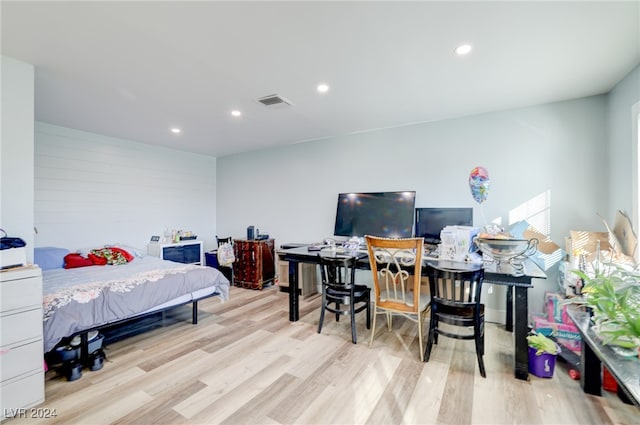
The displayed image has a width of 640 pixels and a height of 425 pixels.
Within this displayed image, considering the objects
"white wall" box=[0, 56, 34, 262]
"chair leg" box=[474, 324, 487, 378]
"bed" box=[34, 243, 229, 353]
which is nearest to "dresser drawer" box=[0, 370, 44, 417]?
"bed" box=[34, 243, 229, 353]

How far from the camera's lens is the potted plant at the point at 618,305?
Result: 57.4 inches

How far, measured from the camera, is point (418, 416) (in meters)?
1.74

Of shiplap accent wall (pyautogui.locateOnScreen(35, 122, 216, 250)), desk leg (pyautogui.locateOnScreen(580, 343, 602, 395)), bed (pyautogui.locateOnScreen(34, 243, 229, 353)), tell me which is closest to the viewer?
desk leg (pyautogui.locateOnScreen(580, 343, 602, 395))

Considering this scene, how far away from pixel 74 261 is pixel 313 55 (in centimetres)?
382

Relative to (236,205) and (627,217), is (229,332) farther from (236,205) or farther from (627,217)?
(627,217)

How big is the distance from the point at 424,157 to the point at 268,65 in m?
2.41

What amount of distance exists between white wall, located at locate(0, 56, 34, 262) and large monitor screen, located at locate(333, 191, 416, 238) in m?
3.31

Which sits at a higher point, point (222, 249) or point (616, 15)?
point (616, 15)

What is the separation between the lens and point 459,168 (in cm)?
357

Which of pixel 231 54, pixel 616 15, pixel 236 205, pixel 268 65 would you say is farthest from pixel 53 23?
pixel 236 205

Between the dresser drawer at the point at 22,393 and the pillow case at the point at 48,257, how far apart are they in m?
2.05

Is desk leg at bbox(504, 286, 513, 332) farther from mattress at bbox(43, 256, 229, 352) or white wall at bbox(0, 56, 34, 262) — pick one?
white wall at bbox(0, 56, 34, 262)

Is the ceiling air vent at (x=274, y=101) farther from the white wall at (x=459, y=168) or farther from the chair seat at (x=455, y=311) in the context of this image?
the chair seat at (x=455, y=311)

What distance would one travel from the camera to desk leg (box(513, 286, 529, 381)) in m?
2.11
